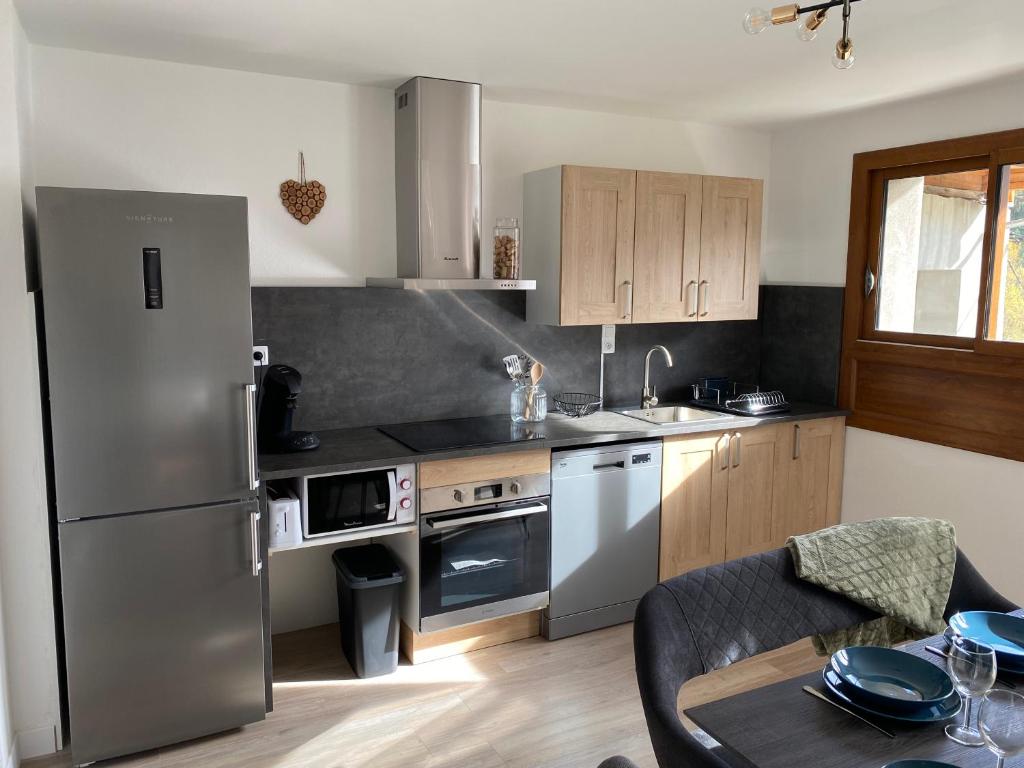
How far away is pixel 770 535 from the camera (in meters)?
4.15

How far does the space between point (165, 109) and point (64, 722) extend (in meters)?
2.32

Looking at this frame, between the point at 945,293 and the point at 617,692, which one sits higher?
the point at 945,293

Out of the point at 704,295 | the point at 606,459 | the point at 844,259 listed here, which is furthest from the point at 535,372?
the point at 844,259

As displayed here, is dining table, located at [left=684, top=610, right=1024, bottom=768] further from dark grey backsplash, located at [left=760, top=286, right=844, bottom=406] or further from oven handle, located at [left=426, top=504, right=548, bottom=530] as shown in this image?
dark grey backsplash, located at [left=760, top=286, right=844, bottom=406]

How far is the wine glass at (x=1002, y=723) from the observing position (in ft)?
4.46

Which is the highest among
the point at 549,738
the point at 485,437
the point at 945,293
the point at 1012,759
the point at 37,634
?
the point at 945,293

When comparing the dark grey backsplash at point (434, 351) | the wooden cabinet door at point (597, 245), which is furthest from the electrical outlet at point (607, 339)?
the wooden cabinet door at point (597, 245)

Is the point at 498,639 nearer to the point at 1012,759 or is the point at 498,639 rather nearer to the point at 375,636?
the point at 375,636

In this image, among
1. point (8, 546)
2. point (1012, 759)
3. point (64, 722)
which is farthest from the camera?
point (64, 722)

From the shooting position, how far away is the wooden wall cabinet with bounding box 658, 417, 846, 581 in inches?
150

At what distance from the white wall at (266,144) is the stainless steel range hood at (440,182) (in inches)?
6.4

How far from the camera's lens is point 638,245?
3887mm

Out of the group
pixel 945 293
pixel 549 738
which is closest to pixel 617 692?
pixel 549 738

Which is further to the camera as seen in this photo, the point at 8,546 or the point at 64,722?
the point at 64,722
